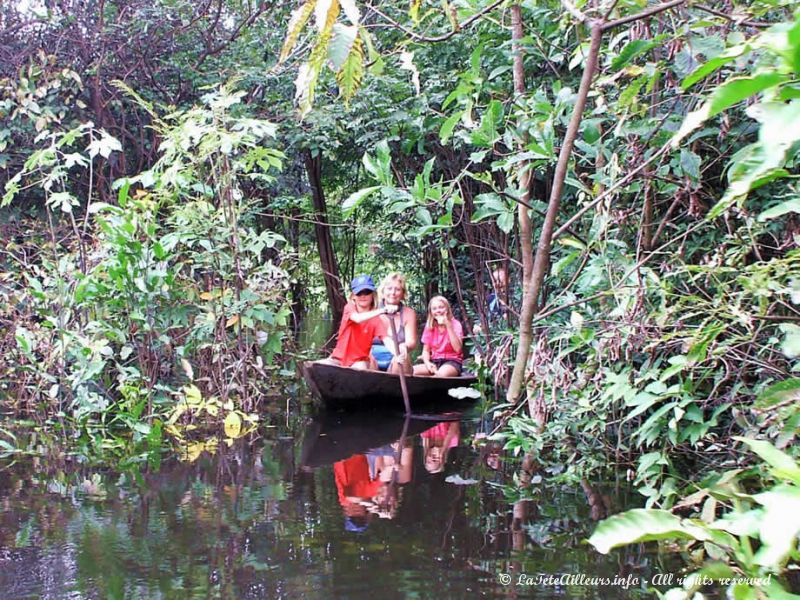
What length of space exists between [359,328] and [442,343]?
104cm

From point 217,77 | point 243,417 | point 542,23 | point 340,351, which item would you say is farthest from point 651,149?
point 217,77

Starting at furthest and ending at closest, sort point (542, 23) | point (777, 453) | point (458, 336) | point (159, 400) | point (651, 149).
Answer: point (458, 336) < point (159, 400) < point (542, 23) < point (651, 149) < point (777, 453)

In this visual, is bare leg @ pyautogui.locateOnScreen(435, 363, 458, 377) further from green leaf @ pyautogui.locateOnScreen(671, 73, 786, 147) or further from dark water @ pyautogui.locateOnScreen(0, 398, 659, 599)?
green leaf @ pyautogui.locateOnScreen(671, 73, 786, 147)

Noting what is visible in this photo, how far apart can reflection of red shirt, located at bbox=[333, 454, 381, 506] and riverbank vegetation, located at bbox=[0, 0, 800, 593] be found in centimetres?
83

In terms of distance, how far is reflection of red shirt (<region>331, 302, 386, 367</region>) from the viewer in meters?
7.21

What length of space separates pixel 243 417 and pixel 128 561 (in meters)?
2.48

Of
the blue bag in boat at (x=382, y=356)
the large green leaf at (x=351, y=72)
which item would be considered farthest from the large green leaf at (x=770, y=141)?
the blue bag in boat at (x=382, y=356)

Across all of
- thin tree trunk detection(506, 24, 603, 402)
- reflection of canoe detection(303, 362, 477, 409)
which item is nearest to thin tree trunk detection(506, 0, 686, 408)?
thin tree trunk detection(506, 24, 603, 402)

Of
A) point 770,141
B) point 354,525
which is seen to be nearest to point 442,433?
point 354,525

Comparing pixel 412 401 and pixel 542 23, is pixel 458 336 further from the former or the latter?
pixel 542 23

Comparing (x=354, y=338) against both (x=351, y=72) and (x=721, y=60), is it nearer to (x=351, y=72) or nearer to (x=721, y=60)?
(x=351, y=72)

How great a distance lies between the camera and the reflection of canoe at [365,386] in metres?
6.49

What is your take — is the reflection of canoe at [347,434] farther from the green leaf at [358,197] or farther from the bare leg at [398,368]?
the green leaf at [358,197]

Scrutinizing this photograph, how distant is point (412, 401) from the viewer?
279 inches
